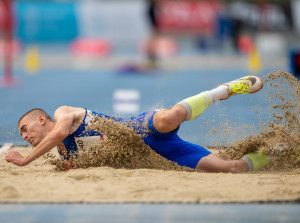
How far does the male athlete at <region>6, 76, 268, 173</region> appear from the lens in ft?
14.8

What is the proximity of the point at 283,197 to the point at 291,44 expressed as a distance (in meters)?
19.0

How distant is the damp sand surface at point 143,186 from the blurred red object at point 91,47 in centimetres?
1818

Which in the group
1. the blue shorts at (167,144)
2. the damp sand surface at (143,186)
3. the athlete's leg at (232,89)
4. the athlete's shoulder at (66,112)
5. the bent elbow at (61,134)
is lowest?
the damp sand surface at (143,186)

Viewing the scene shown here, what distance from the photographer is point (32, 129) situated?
15.3 feet

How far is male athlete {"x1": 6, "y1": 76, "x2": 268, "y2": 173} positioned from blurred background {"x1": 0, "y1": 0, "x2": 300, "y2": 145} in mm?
8373

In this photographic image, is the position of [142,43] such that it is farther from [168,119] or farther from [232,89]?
[168,119]

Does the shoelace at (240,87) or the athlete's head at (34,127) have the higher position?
the shoelace at (240,87)

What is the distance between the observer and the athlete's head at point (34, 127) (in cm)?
467

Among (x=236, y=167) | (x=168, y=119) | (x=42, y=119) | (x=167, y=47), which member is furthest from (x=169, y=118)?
(x=167, y=47)

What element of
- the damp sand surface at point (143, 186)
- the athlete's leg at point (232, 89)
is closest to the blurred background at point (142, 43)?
the athlete's leg at point (232, 89)

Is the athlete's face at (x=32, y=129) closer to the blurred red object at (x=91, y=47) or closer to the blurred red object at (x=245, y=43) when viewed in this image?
the blurred red object at (x=245, y=43)

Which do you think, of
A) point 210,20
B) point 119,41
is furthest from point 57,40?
point 210,20

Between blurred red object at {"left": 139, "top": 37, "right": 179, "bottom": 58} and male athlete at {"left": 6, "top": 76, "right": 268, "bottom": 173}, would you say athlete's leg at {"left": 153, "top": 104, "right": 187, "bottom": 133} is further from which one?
blurred red object at {"left": 139, "top": 37, "right": 179, "bottom": 58}

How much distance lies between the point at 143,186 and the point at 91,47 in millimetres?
18967
